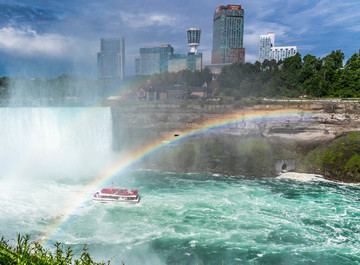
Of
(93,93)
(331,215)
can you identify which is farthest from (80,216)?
(93,93)

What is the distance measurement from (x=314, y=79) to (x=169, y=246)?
49.0 meters

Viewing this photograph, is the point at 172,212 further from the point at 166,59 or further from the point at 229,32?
the point at 229,32

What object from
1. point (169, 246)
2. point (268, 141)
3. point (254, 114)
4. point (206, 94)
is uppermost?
A: point (206, 94)

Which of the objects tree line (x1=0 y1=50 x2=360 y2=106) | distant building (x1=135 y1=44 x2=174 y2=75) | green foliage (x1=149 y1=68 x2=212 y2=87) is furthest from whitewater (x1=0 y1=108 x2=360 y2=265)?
distant building (x1=135 y1=44 x2=174 y2=75)

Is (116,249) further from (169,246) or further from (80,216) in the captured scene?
(80,216)

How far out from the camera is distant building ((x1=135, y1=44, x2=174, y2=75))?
173m

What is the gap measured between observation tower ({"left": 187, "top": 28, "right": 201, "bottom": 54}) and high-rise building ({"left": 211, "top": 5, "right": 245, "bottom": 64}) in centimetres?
2680

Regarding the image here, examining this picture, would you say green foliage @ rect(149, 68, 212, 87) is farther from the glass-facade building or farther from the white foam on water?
the glass-facade building

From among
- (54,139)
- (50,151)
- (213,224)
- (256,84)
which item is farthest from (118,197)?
(256,84)

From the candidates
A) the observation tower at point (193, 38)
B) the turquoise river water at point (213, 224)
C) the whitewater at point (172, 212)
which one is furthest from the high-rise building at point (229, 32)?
the turquoise river water at point (213, 224)

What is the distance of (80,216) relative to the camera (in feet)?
76.5

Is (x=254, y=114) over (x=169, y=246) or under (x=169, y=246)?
over

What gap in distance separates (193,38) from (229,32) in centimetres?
3456

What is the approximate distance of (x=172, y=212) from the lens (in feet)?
80.5
